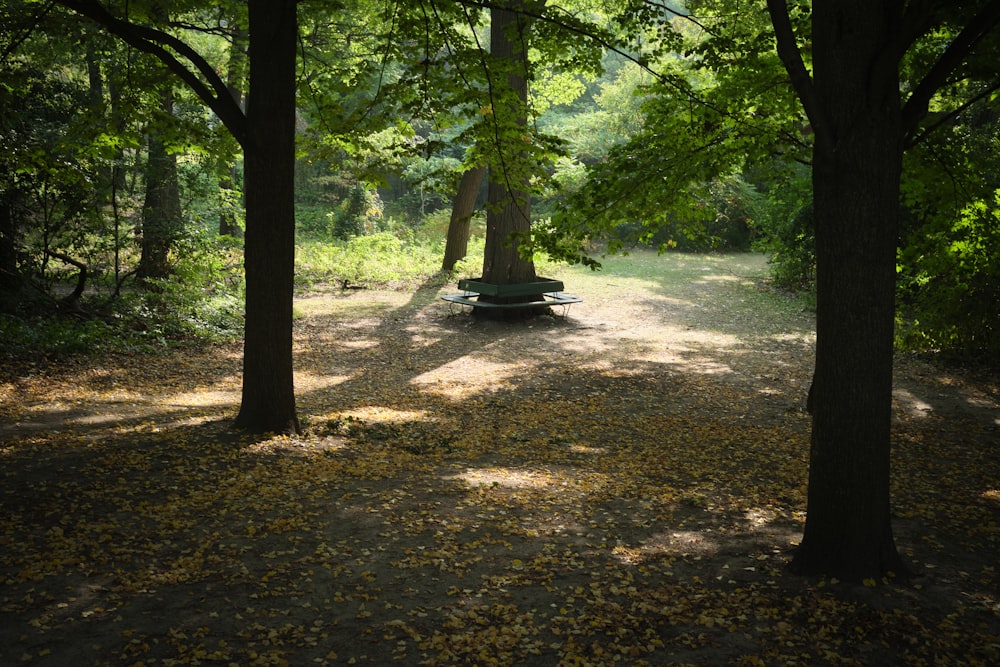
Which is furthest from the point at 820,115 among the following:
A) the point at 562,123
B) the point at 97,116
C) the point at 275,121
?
the point at 562,123

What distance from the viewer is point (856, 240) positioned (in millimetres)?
4238

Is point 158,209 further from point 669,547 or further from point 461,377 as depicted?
point 669,547

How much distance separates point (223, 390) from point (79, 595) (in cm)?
614

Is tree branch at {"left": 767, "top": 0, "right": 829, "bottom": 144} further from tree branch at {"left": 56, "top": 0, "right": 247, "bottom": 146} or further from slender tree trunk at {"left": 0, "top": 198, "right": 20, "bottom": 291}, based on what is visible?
slender tree trunk at {"left": 0, "top": 198, "right": 20, "bottom": 291}

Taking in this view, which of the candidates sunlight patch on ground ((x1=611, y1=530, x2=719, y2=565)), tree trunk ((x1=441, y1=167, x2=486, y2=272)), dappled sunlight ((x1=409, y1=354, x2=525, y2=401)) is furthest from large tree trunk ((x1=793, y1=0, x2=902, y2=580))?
tree trunk ((x1=441, y1=167, x2=486, y2=272))

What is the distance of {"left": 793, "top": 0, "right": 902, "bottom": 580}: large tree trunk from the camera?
4184mm

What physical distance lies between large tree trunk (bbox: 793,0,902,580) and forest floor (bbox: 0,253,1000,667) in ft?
1.22

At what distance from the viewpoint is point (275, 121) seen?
6.74 metres

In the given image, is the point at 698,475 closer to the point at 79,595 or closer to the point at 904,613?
the point at 904,613

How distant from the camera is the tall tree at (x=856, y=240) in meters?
4.17

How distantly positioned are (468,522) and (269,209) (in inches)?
135

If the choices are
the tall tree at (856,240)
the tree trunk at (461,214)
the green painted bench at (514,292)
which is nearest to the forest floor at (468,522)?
the tall tree at (856,240)

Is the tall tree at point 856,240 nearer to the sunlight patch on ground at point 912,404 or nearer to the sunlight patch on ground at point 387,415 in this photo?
the sunlight patch on ground at point 387,415

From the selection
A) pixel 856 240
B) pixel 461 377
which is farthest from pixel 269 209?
pixel 461 377
